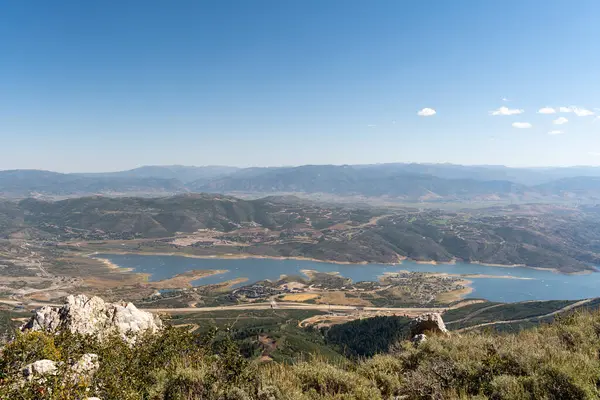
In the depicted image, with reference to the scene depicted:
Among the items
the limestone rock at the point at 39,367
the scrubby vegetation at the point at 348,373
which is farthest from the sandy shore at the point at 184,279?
the limestone rock at the point at 39,367

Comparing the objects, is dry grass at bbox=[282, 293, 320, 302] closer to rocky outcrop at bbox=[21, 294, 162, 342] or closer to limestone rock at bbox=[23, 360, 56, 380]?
rocky outcrop at bbox=[21, 294, 162, 342]

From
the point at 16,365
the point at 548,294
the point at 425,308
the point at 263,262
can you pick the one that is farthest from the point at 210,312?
the point at 548,294

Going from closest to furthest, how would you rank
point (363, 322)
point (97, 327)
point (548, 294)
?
point (97, 327) → point (363, 322) → point (548, 294)

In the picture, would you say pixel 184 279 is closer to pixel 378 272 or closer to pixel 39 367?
pixel 378 272

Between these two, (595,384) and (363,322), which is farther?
(363,322)

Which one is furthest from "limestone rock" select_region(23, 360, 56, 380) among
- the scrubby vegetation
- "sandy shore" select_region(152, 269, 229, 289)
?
"sandy shore" select_region(152, 269, 229, 289)

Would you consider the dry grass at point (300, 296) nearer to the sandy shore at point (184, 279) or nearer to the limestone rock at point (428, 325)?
the sandy shore at point (184, 279)

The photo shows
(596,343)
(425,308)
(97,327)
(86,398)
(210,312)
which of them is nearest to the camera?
(86,398)

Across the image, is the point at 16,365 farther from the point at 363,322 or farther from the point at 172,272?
the point at 172,272
